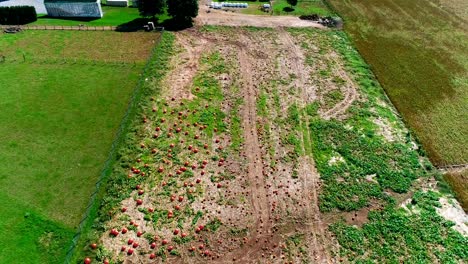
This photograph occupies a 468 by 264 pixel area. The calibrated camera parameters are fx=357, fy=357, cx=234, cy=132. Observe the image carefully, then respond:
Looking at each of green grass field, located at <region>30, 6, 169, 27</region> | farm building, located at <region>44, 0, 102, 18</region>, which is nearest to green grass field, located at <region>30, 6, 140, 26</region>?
green grass field, located at <region>30, 6, 169, 27</region>

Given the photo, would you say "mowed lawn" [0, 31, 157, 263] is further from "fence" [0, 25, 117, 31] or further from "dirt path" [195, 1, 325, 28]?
"dirt path" [195, 1, 325, 28]

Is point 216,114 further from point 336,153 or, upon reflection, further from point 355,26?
point 355,26

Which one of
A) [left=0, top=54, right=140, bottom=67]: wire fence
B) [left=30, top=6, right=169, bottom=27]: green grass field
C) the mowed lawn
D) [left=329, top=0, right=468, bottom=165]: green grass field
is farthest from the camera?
[left=30, top=6, right=169, bottom=27]: green grass field

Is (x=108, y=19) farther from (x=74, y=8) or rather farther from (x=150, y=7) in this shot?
(x=150, y=7)

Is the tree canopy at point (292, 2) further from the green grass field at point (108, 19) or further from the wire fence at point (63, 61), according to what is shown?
the wire fence at point (63, 61)

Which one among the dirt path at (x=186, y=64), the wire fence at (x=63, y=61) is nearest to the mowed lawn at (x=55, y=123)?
the wire fence at (x=63, y=61)
